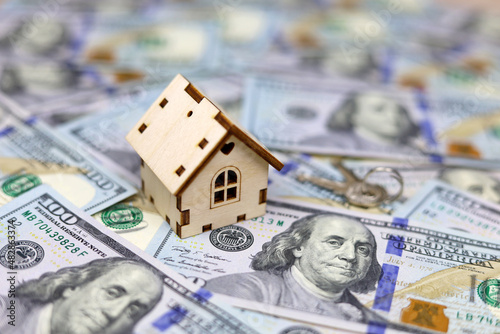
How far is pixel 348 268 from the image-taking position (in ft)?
4.66

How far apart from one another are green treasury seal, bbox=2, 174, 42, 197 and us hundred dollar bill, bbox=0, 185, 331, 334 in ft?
0.36

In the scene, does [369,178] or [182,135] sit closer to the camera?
[182,135]

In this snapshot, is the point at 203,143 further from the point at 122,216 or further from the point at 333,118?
the point at 333,118

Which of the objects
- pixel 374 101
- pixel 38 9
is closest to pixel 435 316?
pixel 374 101

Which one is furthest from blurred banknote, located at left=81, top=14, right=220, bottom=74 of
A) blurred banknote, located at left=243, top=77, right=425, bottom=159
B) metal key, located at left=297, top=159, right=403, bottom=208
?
metal key, located at left=297, top=159, right=403, bottom=208

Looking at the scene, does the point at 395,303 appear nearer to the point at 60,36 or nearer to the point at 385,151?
the point at 385,151

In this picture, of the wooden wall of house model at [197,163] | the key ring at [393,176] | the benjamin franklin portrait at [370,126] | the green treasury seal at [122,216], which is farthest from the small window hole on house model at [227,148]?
the benjamin franklin portrait at [370,126]

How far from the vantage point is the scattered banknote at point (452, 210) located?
1.61 metres

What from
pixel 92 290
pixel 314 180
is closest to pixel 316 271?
pixel 314 180

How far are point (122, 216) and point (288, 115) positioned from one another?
0.77 m

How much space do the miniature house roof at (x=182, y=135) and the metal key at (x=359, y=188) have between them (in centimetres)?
32

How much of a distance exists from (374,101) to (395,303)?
970 mm

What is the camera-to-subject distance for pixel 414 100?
2.16 metres

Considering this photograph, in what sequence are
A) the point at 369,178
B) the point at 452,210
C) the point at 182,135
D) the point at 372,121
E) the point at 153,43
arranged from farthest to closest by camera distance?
the point at 153,43, the point at 372,121, the point at 369,178, the point at 452,210, the point at 182,135
